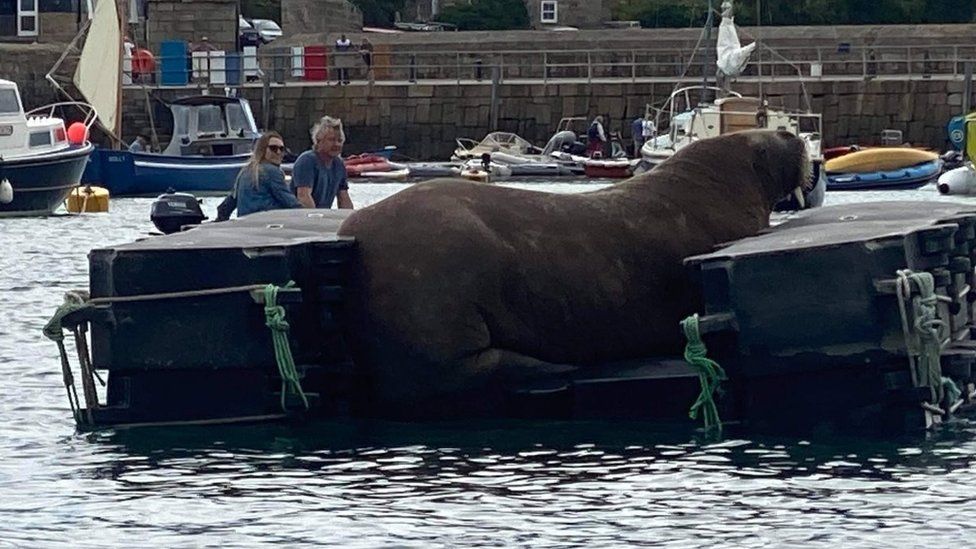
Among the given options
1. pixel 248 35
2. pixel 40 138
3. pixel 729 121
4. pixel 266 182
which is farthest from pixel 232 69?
pixel 266 182

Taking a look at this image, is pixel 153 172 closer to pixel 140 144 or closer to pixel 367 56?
pixel 140 144

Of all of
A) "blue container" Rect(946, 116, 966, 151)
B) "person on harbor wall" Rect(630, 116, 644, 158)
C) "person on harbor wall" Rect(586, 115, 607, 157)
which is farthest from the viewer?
"person on harbor wall" Rect(586, 115, 607, 157)

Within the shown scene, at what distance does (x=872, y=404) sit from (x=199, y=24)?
189 feet

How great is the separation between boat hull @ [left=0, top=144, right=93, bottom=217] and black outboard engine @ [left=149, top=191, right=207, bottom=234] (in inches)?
573

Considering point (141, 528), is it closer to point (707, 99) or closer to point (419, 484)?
point (419, 484)

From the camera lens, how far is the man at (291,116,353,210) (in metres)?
15.6

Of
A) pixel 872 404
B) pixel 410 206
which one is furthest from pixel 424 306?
pixel 872 404

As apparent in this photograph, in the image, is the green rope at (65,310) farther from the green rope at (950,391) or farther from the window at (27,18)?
the window at (27,18)

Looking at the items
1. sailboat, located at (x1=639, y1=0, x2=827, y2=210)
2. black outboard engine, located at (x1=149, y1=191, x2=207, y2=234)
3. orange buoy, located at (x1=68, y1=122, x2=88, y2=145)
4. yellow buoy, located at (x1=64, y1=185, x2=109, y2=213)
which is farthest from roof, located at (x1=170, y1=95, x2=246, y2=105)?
black outboard engine, located at (x1=149, y1=191, x2=207, y2=234)

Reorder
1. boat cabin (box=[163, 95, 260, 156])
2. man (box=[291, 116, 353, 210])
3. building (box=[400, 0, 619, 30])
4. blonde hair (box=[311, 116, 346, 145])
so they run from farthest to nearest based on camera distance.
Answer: building (box=[400, 0, 619, 30])
boat cabin (box=[163, 95, 260, 156])
man (box=[291, 116, 353, 210])
blonde hair (box=[311, 116, 346, 145])

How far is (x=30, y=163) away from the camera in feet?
120

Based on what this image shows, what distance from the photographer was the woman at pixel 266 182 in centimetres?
1539

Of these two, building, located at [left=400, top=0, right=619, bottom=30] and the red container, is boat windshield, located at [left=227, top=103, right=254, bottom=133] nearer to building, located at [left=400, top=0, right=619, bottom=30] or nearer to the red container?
the red container

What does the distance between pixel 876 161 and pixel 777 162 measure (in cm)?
3610
